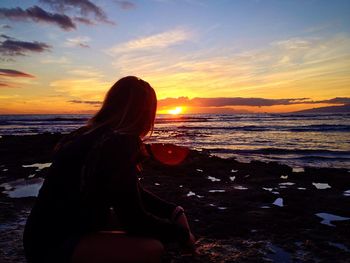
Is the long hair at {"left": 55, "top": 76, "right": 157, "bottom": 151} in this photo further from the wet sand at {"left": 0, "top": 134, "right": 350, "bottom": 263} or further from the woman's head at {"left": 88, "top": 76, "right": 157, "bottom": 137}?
the wet sand at {"left": 0, "top": 134, "right": 350, "bottom": 263}

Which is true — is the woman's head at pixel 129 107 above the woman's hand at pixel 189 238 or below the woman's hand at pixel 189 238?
above

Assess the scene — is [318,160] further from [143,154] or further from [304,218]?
[143,154]

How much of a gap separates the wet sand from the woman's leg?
7.21 ft

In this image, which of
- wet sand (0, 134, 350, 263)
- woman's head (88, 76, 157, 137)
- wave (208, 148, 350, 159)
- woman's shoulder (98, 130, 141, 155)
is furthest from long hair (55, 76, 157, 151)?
wave (208, 148, 350, 159)

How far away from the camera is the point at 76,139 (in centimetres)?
220

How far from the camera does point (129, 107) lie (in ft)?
7.70

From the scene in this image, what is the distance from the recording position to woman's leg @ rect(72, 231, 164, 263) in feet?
6.89

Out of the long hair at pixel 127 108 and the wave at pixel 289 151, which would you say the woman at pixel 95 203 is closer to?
the long hair at pixel 127 108

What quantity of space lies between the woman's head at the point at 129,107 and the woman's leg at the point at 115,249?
0.68 m

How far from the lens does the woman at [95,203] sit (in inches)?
81.4

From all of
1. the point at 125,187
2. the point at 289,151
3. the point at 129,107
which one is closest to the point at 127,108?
the point at 129,107

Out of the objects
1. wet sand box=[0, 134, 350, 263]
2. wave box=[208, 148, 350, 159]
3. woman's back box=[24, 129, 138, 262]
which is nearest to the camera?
woman's back box=[24, 129, 138, 262]

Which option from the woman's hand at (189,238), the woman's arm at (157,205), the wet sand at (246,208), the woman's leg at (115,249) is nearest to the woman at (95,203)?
the woman's leg at (115,249)

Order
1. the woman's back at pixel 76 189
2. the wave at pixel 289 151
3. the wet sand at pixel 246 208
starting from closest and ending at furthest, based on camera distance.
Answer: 1. the woman's back at pixel 76 189
2. the wet sand at pixel 246 208
3. the wave at pixel 289 151
